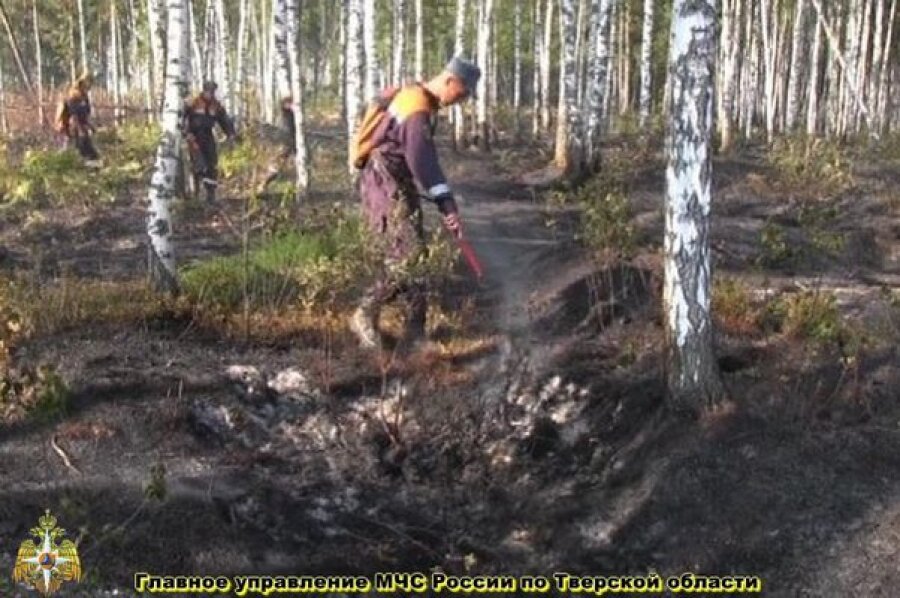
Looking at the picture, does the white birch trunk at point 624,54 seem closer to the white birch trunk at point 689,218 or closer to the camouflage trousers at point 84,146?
the camouflage trousers at point 84,146

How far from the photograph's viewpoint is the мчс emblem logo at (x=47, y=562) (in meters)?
4.13

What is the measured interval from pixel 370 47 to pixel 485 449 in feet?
34.4

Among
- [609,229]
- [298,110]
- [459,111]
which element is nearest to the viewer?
[609,229]

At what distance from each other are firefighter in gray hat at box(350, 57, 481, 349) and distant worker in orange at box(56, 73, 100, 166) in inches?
463

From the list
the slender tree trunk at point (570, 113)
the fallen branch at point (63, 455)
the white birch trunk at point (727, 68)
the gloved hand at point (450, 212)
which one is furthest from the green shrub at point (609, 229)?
the white birch trunk at point (727, 68)

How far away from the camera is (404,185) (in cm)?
723

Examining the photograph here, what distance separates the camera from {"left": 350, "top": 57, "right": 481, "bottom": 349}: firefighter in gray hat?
6.76 m

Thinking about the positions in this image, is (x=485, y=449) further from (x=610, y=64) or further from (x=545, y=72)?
(x=545, y=72)

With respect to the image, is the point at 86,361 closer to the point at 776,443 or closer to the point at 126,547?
the point at 126,547

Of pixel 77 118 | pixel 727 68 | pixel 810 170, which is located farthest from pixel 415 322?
pixel 727 68

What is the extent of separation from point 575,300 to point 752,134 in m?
19.5

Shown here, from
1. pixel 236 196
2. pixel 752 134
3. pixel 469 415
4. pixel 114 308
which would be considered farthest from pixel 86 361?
pixel 752 134

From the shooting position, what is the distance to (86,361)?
6.45 metres

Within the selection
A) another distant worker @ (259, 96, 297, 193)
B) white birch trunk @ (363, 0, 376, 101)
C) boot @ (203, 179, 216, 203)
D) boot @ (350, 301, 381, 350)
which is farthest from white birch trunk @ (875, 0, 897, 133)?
boot @ (350, 301, 381, 350)
